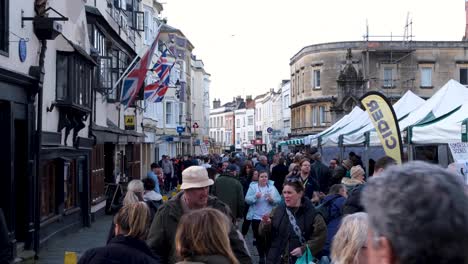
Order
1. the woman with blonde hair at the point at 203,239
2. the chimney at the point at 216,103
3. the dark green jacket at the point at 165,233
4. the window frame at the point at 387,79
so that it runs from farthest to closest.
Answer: the chimney at the point at 216,103 < the window frame at the point at 387,79 < the dark green jacket at the point at 165,233 < the woman with blonde hair at the point at 203,239

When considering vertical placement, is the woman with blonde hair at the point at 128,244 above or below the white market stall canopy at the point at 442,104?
below

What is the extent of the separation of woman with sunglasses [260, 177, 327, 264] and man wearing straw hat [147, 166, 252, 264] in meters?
1.11

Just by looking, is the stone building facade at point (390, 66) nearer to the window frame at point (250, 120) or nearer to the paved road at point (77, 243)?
the paved road at point (77, 243)

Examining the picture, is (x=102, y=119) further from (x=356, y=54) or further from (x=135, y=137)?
(x=356, y=54)

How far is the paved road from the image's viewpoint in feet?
43.0

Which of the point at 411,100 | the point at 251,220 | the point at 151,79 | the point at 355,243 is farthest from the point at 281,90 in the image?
the point at 355,243

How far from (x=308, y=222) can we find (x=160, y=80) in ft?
62.4

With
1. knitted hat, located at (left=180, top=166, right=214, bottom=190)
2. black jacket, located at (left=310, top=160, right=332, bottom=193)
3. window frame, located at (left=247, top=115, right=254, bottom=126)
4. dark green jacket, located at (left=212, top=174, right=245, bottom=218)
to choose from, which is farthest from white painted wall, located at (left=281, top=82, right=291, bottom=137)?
knitted hat, located at (left=180, top=166, right=214, bottom=190)

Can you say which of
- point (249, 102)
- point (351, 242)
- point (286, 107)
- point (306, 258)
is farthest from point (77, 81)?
point (249, 102)

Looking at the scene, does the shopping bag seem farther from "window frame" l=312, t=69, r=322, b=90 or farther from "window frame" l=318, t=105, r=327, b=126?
"window frame" l=318, t=105, r=327, b=126

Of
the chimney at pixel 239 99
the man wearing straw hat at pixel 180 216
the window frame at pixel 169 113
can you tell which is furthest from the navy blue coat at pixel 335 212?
the chimney at pixel 239 99

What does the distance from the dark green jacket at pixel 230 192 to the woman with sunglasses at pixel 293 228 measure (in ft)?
13.4

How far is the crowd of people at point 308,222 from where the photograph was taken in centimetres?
196

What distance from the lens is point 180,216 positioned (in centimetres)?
585
